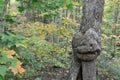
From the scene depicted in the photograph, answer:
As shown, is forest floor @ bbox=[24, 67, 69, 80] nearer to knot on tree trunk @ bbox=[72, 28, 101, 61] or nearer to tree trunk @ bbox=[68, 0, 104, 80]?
tree trunk @ bbox=[68, 0, 104, 80]

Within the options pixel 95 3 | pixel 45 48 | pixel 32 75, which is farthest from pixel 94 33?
pixel 32 75

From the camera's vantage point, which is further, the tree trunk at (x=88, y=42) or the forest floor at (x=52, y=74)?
the forest floor at (x=52, y=74)

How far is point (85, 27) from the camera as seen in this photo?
5.94 metres

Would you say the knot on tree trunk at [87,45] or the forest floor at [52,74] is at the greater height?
the knot on tree trunk at [87,45]

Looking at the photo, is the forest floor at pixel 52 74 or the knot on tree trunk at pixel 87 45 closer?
the knot on tree trunk at pixel 87 45

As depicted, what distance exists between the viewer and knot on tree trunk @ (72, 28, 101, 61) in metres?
5.59

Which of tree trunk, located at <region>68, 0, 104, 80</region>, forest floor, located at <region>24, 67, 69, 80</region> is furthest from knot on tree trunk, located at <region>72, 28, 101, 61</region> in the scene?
forest floor, located at <region>24, 67, 69, 80</region>

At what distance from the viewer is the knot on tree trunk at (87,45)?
559cm

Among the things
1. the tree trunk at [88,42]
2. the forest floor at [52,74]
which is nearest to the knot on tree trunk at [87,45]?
the tree trunk at [88,42]

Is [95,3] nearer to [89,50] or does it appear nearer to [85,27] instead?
[85,27]

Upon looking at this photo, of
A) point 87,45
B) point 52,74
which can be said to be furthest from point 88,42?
point 52,74

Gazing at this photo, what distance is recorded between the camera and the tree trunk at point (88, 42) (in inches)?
222

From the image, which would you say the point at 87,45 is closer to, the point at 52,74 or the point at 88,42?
the point at 88,42

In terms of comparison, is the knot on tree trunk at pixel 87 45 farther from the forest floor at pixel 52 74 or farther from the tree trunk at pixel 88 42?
the forest floor at pixel 52 74
